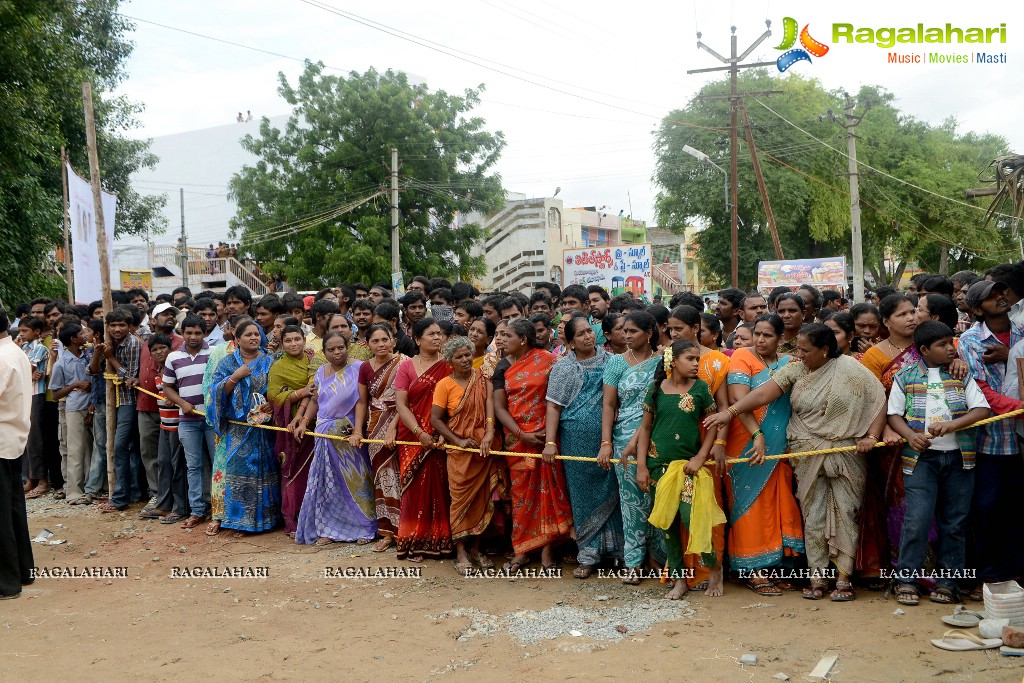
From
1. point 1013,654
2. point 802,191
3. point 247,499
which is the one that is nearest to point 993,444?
point 1013,654

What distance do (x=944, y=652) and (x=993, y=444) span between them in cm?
134

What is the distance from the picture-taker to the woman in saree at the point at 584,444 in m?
5.97

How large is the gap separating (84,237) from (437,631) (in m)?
6.21

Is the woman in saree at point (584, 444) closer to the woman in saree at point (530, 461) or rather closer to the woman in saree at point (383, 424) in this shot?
the woman in saree at point (530, 461)

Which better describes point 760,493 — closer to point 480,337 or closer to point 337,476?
point 480,337

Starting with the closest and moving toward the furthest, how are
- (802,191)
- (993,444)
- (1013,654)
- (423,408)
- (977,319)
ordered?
(1013,654)
(993,444)
(977,319)
(423,408)
(802,191)

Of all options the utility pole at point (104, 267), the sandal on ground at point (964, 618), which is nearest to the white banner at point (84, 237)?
the utility pole at point (104, 267)

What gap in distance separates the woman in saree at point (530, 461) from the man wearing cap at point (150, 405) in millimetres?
3940

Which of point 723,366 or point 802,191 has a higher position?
point 802,191

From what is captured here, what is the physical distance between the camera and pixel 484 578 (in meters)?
6.07

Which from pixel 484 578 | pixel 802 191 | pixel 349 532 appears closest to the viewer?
pixel 484 578

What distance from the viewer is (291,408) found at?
744cm

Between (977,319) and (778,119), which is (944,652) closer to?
(977,319)

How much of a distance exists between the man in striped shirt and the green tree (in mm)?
21523
